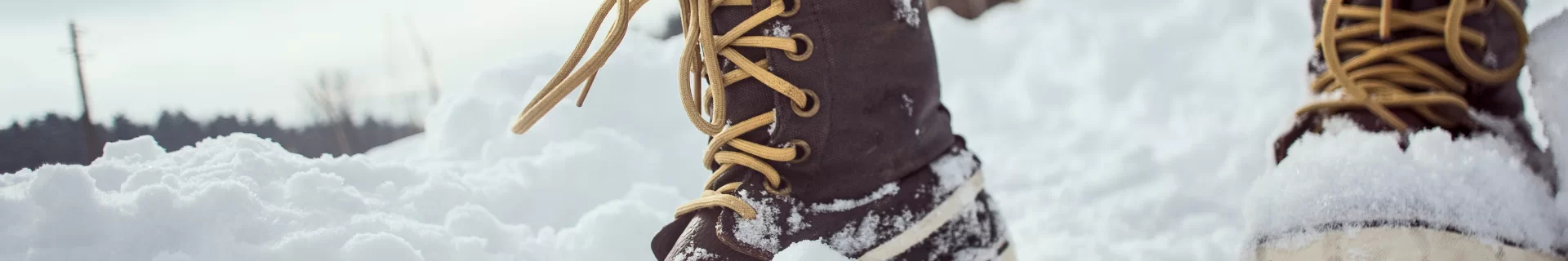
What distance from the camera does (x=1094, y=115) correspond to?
1.97m

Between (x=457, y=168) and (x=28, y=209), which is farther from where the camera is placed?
(x=457, y=168)

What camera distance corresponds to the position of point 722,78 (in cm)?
85

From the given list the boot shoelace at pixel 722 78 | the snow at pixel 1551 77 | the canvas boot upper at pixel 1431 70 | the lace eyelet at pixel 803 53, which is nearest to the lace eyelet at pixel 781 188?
the boot shoelace at pixel 722 78

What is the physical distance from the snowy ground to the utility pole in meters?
0.04

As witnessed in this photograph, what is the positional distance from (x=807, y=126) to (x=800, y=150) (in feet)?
0.09

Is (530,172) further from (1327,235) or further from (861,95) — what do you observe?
(1327,235)

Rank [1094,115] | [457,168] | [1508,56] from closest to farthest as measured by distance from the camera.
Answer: [1508,56] → [457,168] → [1094,115]

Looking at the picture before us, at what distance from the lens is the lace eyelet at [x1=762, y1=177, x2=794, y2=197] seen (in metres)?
0.85

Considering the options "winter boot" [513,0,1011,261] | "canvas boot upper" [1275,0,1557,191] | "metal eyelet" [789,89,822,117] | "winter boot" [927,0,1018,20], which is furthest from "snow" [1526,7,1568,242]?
"winter boot" [927,0,1018,20]

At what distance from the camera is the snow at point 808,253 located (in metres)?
0.77

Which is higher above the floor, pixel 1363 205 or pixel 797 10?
pixel 797 10

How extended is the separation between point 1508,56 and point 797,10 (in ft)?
2.28

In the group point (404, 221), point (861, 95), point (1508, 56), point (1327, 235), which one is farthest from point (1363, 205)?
point (404, 221)

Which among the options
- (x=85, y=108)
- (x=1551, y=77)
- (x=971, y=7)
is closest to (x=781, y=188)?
(x=1551, y=77)
